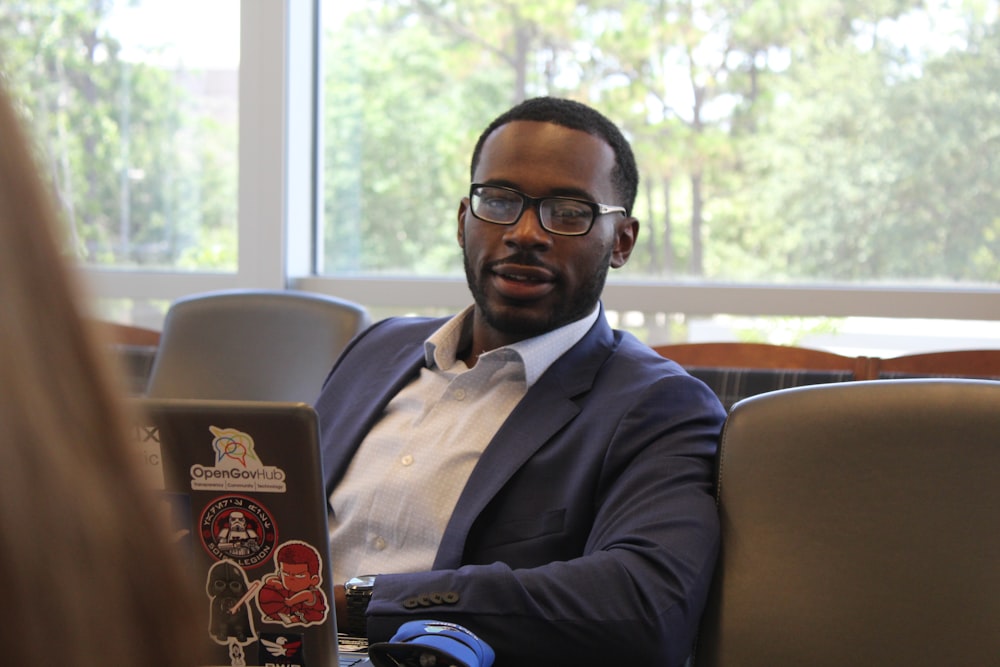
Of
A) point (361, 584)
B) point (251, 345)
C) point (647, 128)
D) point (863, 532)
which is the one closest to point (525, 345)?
point (361, 584)

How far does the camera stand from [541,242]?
73.8 inches

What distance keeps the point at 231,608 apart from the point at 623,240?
1135mm

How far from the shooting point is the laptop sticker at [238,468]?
107 centimetres

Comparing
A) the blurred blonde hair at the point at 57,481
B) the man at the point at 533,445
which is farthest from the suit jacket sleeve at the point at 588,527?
the blurred blonde hair at the point at 57,481

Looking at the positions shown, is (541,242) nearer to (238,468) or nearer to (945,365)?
(238,468)

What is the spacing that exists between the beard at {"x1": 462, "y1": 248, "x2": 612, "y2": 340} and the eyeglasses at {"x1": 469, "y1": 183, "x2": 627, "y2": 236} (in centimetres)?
7

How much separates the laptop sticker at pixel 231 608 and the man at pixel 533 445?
353mm

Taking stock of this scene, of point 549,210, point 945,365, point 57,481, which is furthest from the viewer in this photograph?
point 945,365

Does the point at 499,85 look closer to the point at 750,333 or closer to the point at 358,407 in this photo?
the point at 750,333

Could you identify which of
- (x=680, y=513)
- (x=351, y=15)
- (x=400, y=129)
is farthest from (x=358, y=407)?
(x=351, y=15)

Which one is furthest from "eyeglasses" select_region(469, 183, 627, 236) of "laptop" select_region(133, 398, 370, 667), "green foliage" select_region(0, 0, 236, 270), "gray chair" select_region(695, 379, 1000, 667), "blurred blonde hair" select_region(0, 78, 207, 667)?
"green foliage" select_region(0, 0, 236, 270)

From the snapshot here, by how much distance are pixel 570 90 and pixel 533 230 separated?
1596 mm

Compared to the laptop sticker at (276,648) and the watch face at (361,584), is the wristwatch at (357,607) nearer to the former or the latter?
the watch face at (361,584)

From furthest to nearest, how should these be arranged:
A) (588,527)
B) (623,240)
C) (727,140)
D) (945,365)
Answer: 1. (727,140)
2. (945,365)
3. (623,240)
4. (588,527)
